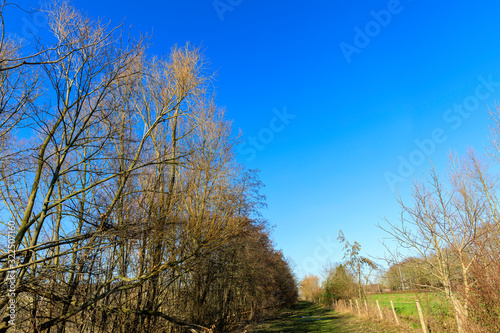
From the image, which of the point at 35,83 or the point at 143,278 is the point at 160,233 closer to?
the point at 143,278

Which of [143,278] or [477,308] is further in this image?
[143,278]

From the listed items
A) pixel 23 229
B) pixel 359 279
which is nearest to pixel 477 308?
pixel 23 229

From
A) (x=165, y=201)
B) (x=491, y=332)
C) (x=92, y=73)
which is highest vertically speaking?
(x=92, y=73)

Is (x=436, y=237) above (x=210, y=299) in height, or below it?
above

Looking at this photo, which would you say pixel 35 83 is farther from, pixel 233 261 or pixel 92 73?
pixel 233 261

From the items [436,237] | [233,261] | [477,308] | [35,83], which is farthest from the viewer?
[233,261]

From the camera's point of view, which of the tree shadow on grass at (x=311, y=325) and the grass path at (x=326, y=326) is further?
the tree shadow on grass at (x=311, y=325)

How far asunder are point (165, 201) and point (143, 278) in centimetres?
202

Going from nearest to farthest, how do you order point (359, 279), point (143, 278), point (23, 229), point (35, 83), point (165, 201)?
point (23, 229) < point (35, 83) < point (143, 278) < point (165, 201) < point (359, 279)

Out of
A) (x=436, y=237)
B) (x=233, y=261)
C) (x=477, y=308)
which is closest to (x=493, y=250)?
(x=477, y=308)

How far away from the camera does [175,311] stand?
397 inches

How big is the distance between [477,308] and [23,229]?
9200 mm

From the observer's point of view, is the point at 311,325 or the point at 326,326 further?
the point at 311,325

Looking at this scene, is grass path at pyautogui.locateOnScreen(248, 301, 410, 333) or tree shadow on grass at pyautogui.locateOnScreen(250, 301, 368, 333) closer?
grass path at pyautogui.locateOnScreen(248, 301, 410, 333)
